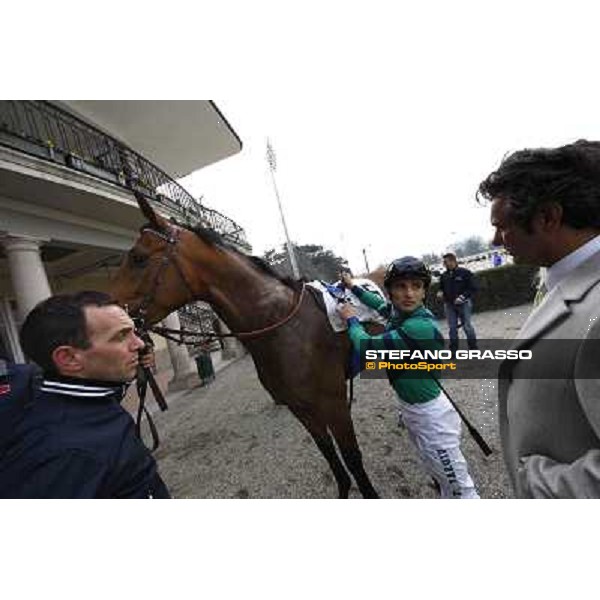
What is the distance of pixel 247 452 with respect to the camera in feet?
11.8

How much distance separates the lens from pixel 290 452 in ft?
11.0

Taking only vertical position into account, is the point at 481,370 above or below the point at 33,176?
below

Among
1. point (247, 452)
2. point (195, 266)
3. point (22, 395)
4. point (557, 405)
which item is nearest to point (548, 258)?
point (557, 405)

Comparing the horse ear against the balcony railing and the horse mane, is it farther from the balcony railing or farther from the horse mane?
the balcony railing

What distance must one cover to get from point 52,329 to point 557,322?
4.33ft

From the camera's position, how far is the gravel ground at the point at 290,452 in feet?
8.46

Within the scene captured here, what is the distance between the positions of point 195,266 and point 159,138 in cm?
893

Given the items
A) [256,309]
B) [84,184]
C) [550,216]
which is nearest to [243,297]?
[256,309]

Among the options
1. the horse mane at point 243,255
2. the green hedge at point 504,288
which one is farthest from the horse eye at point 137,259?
the green hedge at point 504,288

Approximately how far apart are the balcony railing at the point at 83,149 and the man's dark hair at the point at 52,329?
7.79ft

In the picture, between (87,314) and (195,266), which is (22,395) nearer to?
(87,314)

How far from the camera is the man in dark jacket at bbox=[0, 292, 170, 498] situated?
2.88ft

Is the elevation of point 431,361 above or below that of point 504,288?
above

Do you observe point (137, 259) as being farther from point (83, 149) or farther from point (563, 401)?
point (83, 149)
